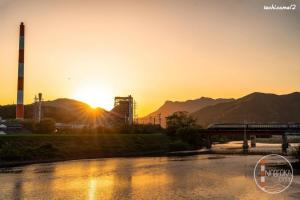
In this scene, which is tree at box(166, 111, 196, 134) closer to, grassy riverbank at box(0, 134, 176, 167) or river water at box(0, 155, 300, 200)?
grassy riverbank at box(0, 134, 176, 167)

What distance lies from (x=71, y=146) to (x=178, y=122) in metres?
73.4

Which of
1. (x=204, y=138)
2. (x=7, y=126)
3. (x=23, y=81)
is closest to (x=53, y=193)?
(x=7, y=126)

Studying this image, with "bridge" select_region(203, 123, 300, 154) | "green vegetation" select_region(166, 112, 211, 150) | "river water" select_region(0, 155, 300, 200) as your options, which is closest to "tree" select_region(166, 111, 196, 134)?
"green vegetation" select_region(166, 112, 211, 150)

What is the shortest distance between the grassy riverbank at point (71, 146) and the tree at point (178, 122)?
17.2 meters

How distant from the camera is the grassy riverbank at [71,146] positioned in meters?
A: 87.3

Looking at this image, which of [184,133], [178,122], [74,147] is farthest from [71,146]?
[178,122]

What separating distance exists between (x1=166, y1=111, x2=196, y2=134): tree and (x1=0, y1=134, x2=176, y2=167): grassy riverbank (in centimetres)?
1719

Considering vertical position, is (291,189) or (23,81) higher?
(23,81)

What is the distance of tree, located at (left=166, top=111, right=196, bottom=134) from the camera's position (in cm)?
16657

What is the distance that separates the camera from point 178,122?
567 ft

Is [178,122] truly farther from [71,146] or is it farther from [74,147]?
[71,146]

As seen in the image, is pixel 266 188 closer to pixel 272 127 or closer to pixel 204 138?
pixel 272 127

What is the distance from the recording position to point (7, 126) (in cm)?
12331

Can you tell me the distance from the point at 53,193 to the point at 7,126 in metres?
85.4
